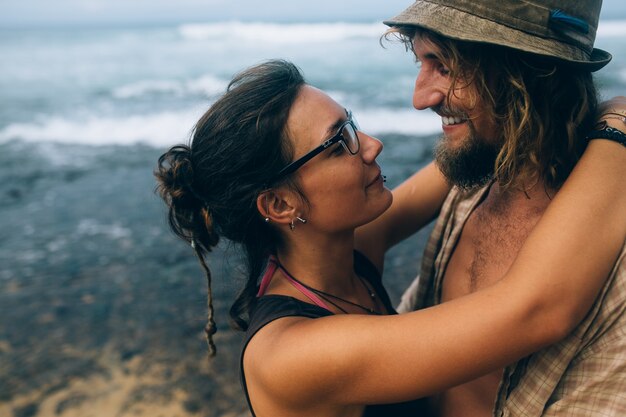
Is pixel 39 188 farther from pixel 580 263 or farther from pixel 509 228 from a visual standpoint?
pixel 580 263

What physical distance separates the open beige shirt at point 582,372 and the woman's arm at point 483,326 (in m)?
0.09

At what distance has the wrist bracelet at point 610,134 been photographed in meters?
1.84

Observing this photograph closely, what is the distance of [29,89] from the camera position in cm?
1897

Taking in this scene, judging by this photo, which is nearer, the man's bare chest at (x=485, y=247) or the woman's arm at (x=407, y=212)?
the man's bare chest at (x=485, y=247)

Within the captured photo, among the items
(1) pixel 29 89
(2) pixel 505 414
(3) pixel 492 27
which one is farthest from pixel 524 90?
(1) pixel 29 89

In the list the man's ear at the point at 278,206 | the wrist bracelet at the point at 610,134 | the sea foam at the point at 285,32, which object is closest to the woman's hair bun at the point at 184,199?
the man's ear at the point at 278,206

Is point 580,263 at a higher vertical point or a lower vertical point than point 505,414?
higher

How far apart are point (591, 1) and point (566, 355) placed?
50.3 inches

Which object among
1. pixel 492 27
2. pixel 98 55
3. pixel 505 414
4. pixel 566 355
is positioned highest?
pixel 492 27

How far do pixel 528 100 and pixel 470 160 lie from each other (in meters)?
0.32

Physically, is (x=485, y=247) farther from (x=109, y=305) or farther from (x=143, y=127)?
(x=143, y=127)

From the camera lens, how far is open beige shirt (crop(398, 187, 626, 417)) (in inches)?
69.3

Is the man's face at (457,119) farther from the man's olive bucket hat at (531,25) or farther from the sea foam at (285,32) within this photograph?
the sea foam at (285,32)

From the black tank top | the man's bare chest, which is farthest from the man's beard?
the black tank top
